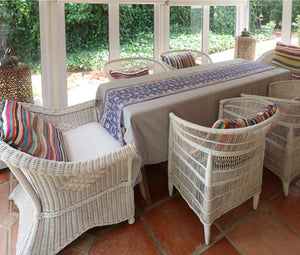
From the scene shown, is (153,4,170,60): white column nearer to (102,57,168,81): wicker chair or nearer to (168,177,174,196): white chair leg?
(102,57,168,81): wicker chair

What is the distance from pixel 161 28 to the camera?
12.0 ft

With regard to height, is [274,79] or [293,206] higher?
[274,79]

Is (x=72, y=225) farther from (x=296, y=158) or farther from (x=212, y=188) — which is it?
(x=296, y=158)

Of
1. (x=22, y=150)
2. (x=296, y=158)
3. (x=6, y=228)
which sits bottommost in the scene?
(x=6, y=228)

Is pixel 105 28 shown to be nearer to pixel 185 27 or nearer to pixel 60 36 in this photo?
pixel 60 36

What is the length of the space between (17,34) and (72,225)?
214cm

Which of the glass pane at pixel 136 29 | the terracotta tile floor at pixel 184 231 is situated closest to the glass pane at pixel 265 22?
the glass pane at pixel 136 29

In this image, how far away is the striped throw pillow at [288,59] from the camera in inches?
123

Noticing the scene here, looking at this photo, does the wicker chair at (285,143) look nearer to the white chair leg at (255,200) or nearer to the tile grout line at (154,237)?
the white chair leg at (255,200)

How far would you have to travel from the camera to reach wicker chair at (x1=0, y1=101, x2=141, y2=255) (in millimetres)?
1231

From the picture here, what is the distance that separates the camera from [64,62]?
2.99m

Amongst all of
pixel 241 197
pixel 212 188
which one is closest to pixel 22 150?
pixel 212 188

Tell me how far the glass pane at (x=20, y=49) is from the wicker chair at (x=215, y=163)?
153cm

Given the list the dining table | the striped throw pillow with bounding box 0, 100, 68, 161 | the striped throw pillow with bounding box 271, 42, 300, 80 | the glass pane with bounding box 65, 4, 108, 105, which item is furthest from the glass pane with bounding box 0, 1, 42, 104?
the striped throw pillow with bounding box 271, 42, 300, 80
